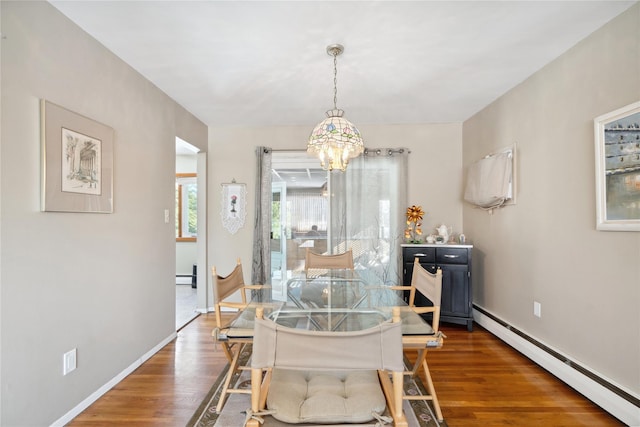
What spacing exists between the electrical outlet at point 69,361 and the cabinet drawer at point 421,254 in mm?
3244

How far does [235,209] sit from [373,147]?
82.9 inches

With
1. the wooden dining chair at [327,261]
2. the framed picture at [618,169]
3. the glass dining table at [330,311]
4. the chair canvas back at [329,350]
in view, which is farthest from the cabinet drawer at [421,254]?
the chair canvas back at [329,350]

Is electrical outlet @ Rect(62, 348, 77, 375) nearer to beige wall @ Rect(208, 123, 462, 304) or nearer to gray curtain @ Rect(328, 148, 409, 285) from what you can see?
beige wall @ Rect(208, 123, 462, 304)

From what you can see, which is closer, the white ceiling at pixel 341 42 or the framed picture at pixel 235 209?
the white ceiling at pixel 341 42

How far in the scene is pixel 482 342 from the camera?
10.9ft

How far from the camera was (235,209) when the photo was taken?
454 cm

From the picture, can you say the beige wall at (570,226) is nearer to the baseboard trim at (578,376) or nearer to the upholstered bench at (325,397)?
the baseboard trim at (578,376)

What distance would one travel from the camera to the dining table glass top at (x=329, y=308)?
70.3 inches

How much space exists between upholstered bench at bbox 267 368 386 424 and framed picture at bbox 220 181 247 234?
10.5ft

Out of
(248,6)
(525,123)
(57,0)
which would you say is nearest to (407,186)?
(525,123)

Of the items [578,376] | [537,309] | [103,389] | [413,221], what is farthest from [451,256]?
[103,389]

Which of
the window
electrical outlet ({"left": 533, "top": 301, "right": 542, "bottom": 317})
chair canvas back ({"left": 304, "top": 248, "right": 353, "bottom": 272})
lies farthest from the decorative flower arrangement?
the window

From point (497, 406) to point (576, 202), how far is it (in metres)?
1.59

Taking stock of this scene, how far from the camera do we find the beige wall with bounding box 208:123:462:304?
4488mm
